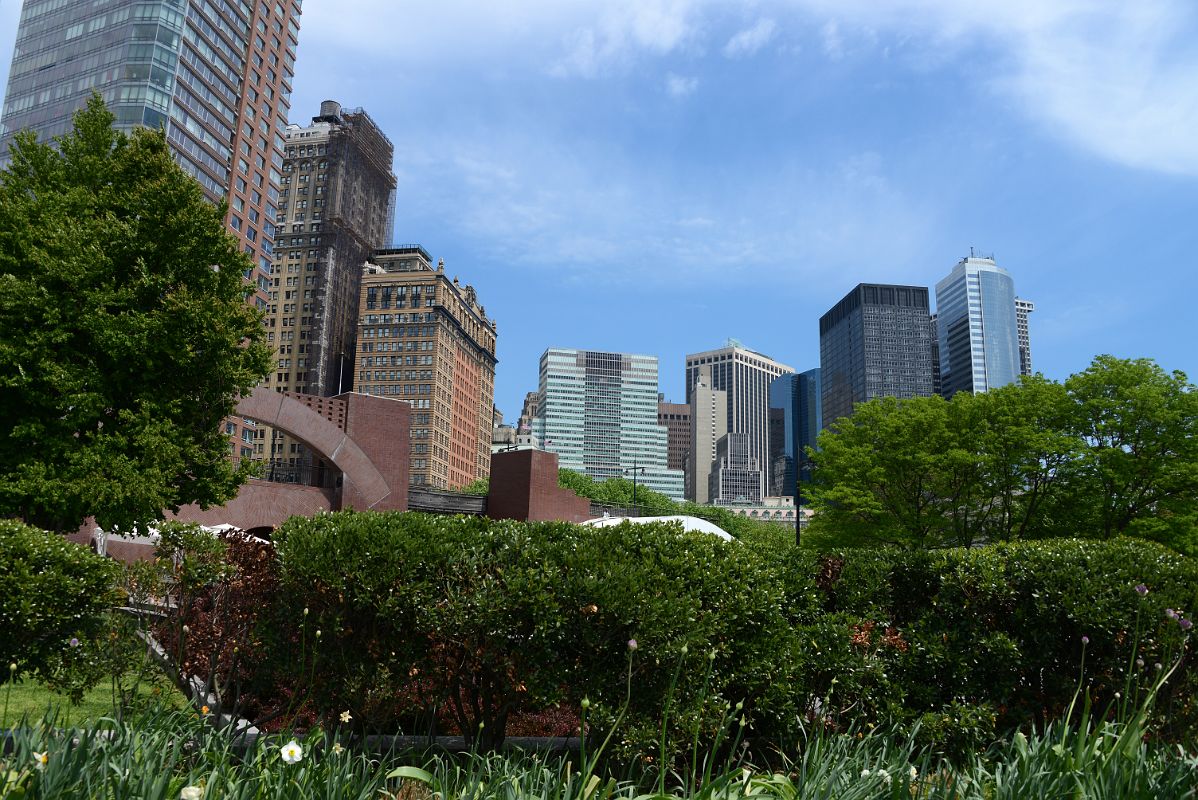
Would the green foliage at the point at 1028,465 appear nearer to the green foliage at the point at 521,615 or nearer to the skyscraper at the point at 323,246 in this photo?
the green foliage at the point at 521,615

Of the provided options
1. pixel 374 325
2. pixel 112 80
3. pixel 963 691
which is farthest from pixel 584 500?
pixel 374 325

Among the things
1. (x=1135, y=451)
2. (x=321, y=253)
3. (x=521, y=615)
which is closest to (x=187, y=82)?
(x=321, y=253)

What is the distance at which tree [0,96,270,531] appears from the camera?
17188mm

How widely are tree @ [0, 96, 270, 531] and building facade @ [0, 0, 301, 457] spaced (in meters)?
67.0

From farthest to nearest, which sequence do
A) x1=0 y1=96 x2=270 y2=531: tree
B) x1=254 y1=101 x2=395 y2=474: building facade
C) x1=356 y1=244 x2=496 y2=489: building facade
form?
x1=254 y1=101 x2=395 y2=474: building facade
x1=356 y1=244 x2=496 y2=489: building facade
x1=0 y1=96 x2=270 y2=531: tree

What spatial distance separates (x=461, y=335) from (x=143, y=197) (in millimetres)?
131096

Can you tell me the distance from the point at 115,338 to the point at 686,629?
16.2 metres

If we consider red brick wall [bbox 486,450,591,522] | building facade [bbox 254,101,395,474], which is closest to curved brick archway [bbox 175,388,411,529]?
red brick wall [bbox 486,450,591,522]

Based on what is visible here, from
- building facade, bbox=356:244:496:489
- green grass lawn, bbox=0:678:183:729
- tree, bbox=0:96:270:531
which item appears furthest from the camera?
building facade, bbox=356:244:496:489

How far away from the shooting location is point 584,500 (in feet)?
144

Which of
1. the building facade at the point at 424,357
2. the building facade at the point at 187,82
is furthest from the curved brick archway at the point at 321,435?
the building facade at the point at 424,357

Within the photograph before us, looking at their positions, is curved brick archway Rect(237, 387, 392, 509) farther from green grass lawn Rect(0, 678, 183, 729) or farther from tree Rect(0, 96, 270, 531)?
green grass lawn Rect(0, 678, 183, 729)

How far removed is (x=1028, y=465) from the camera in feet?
102

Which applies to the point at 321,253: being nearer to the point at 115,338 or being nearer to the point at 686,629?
the point at 115,338
